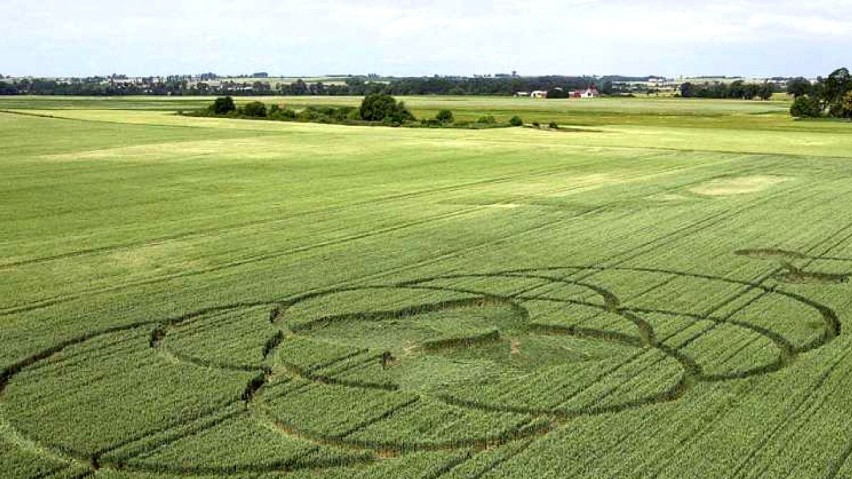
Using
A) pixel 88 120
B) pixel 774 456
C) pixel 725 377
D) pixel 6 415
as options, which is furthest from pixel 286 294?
pixel 88 120

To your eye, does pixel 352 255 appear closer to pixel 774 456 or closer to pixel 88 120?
pixel 774 456

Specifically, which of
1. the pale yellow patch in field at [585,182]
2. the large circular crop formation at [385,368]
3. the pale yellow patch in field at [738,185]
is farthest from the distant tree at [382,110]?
the large circular crop formation at [385,368]

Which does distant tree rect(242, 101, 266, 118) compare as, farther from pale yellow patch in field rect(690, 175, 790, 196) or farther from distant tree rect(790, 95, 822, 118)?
pale yellow patch in field rect(690, 175, 790, 196)

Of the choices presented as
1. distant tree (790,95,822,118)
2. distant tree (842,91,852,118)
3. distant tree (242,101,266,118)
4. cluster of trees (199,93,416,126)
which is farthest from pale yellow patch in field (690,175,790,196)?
distant tree (790,95,822,118)

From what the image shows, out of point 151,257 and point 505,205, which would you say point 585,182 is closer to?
point 505,205

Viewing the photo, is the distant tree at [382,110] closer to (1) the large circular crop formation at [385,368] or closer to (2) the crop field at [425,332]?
(2) the crop field at [425,332]

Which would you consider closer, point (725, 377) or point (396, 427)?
point (396, 427)
